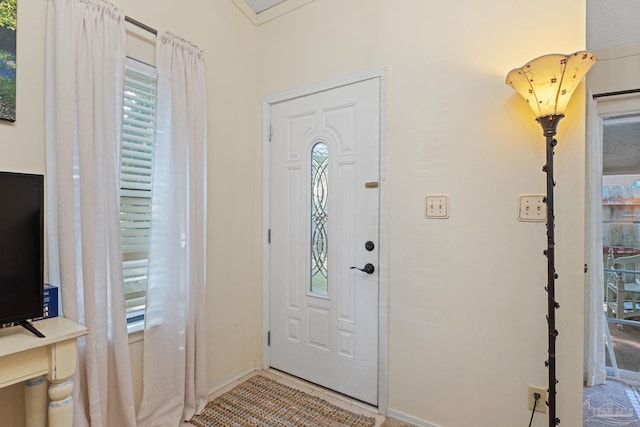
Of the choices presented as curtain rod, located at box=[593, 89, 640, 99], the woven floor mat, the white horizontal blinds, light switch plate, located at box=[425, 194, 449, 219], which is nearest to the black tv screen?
the white horizontal blinds

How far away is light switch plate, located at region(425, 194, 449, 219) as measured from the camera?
1850 millimetres

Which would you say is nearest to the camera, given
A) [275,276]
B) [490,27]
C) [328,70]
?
[490,27]

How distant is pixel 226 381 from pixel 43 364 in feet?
4.63

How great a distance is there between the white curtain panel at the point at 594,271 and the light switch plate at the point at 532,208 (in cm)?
103

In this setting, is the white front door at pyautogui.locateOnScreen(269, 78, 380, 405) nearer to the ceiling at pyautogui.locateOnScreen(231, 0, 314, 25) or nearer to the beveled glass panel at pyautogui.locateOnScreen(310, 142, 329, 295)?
the beveled glass panel at pyautogui.locateOnScreen(310, 142, 329, 295)

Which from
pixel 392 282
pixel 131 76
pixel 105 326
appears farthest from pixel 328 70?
pixel 105 326

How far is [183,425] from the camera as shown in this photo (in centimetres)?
194

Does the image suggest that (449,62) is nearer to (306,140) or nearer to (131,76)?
(306,140)

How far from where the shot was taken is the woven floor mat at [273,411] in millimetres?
1952

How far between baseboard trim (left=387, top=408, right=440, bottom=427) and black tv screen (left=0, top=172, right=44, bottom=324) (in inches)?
76.9

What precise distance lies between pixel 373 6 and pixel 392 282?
71.4 inches

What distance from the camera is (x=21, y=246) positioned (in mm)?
1279

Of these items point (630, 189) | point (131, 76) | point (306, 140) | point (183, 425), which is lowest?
point (183, 425)

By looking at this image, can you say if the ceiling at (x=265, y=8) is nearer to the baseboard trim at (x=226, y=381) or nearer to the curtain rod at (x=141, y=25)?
the curtain rod at (x=141, y=25)
